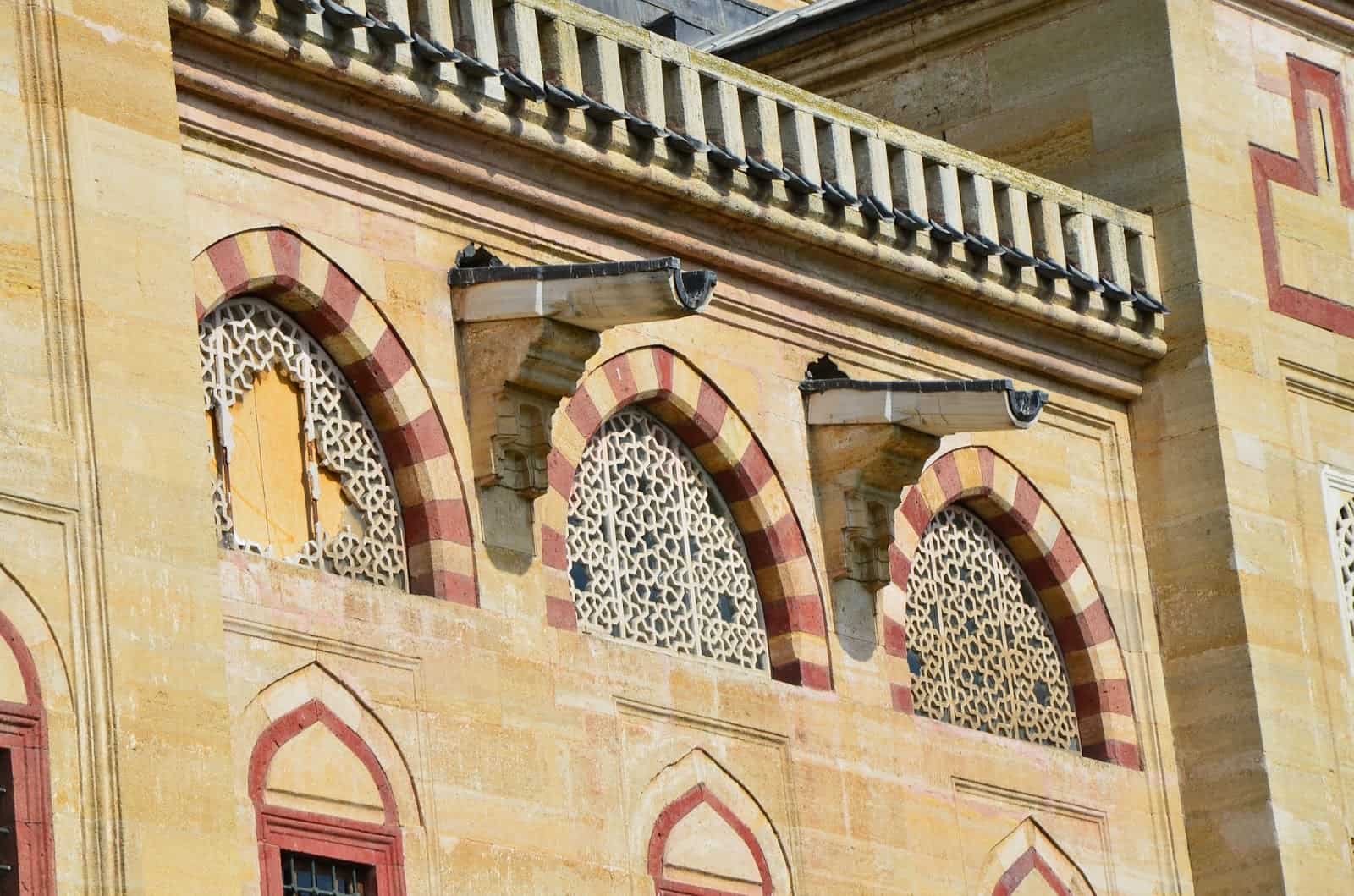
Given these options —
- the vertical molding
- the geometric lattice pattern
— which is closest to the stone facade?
the vertical molding

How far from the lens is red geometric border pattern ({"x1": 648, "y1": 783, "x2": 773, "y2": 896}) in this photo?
605 inches

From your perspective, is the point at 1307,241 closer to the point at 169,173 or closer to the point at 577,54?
the point at 577,54

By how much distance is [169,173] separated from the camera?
13.5 metres

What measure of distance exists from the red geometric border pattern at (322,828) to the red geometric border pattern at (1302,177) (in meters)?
6.28

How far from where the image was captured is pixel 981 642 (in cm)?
1755

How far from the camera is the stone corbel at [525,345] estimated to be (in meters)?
15.1

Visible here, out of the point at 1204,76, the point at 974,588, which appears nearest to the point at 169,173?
the point at 974,588

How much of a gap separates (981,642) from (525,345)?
3.27 meters

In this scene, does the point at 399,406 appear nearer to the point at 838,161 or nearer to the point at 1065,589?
the point at 838,161

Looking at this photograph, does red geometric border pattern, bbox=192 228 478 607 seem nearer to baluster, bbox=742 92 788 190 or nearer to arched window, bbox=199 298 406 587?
arched window, bbox=199 298 406 587

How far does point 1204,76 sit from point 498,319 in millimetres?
4957

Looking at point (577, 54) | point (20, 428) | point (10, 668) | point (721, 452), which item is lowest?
point (10, 668)

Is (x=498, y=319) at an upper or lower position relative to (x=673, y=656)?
upper

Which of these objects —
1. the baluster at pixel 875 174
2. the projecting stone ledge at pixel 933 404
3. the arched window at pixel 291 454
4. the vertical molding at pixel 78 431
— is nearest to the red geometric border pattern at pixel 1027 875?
the projecting stone ledge at pixel 933 404
